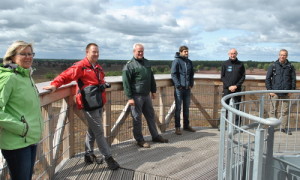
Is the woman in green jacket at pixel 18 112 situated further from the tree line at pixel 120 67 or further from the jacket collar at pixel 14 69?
the tree line at pixel 120 67

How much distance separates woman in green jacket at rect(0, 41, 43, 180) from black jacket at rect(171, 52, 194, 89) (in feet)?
10.3

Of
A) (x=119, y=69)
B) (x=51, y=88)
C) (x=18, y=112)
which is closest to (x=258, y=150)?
(x=18, y=112)

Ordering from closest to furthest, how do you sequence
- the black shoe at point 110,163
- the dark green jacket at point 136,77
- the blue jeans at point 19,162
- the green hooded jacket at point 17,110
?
the green hooded jacket at point 17,110
the blue jeans at point 19,162
the black shoe at point 110,163
the dark green jacket at point 136,77

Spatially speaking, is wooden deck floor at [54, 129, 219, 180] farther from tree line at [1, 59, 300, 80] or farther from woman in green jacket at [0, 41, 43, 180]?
woman in green jacket at [0, 41, 43, 180]

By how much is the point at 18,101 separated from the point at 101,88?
5.10 ft

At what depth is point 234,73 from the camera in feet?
17.4

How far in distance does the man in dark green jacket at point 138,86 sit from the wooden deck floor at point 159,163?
0.31 metres

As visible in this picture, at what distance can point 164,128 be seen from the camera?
18.2 ft

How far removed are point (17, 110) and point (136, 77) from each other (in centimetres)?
242

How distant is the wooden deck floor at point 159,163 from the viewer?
364 centimetres

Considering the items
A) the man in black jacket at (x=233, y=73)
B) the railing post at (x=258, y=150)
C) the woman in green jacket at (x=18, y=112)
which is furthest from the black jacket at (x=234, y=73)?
the woman in green jacket at (x=18, y=112)

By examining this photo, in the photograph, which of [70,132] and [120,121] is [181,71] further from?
[70,132]

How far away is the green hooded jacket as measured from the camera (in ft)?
6.63

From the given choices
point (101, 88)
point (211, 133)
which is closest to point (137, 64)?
point (101, 88)
